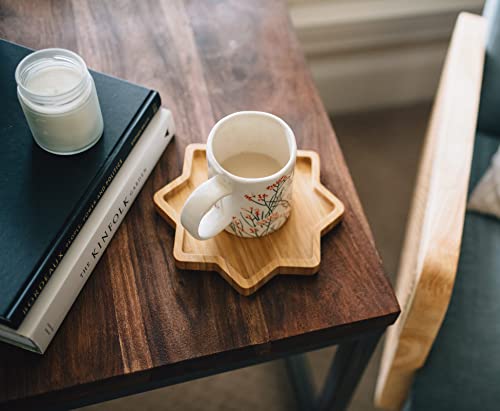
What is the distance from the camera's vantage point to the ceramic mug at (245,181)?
56 centimetres

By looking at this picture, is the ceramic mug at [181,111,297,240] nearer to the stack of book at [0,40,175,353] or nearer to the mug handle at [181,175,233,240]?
the mug handle at [181,175,233,240]

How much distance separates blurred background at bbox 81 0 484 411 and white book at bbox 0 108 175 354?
620mm

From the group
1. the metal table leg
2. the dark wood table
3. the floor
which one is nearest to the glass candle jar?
the dark wood table

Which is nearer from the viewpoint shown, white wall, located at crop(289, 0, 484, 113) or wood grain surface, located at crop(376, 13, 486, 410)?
wood grain surface, located at crop(376, 13, 486, 410)

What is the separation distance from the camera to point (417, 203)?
0.91 m

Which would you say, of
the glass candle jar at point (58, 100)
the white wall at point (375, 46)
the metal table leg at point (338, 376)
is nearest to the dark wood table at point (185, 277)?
the metal table leg at point (338, 376)

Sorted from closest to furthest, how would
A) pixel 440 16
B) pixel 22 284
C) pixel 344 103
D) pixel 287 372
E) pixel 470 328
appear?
pixel 22 284 → pixel 470 328 → pixel 287 372 → pixel 440 16 → pixel 344 103

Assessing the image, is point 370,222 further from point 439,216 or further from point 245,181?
point 245,181

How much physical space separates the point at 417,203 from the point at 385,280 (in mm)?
316

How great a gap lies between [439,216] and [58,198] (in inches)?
17.6

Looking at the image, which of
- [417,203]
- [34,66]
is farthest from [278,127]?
[417,203]

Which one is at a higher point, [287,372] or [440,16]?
[440,16]

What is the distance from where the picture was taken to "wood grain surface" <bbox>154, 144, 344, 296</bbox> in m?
0.61

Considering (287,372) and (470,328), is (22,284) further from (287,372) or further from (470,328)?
(287,372)
